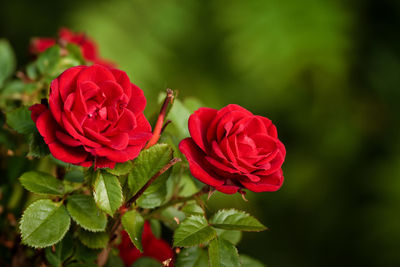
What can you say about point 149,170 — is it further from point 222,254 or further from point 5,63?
point 5,63

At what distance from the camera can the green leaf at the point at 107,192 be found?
322mm

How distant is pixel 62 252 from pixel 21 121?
12 cm

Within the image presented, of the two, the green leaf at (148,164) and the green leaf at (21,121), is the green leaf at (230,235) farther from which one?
the green leaf at (21,121)

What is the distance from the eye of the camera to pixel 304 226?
1623 millimetres

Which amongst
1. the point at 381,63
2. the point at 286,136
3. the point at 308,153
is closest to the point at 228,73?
the point at 286,136

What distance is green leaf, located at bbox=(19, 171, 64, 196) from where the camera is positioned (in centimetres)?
35

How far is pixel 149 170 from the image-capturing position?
1.15 ft

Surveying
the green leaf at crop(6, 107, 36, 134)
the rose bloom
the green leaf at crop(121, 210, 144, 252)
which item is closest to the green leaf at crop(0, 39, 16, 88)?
the rose bloom

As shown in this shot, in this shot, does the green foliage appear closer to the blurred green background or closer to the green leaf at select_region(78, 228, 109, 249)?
the green leaf at select_region(78, 228, 109, 249)

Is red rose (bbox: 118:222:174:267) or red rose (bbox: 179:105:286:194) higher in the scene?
red rose (bbox: 179:105:286:194)

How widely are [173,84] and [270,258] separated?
76cm

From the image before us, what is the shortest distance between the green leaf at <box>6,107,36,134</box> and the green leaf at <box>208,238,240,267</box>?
7.4 inches

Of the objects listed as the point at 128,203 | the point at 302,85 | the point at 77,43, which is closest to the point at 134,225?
the point at 128,203

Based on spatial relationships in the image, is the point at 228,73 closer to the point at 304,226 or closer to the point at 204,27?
the point at 204,27
